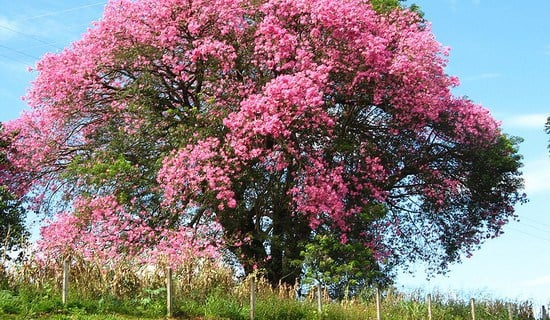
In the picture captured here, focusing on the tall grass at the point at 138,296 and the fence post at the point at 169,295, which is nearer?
the tall grass at the point at 138,296

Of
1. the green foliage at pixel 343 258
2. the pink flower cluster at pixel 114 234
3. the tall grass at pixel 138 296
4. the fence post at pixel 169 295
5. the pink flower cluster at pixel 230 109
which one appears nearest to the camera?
the tall grass at pixel 138 296

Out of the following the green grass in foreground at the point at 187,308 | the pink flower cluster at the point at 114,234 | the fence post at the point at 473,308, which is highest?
the pink flower cluster at the point at 114,234

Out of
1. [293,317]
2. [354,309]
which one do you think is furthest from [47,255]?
[354,309]

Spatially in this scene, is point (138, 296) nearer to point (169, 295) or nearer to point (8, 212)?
point (169, 295)

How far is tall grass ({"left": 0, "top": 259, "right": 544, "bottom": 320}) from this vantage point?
14.9 m

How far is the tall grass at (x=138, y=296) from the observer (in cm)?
1488

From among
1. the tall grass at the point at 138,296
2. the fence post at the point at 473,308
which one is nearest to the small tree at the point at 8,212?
the tall grass at the point at 138,296

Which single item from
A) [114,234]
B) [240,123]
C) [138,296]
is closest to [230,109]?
[240,123]

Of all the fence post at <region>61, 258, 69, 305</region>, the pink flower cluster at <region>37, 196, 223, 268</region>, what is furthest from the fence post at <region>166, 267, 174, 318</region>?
the pink flower cluster at <region>37, 196, 223, 268</region>

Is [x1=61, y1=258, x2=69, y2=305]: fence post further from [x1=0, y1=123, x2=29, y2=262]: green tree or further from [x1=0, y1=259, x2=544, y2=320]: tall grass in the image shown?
[x1=0, y1=123, x2=29, y2=262]: green tree

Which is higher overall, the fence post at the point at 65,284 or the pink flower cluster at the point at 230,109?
the pink flower cluster at the point at 230,109

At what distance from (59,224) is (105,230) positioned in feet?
5.44

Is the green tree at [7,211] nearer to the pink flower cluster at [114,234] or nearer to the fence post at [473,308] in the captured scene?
the pink flower cluster at [114,234]

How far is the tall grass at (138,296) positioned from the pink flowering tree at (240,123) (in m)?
3.21
